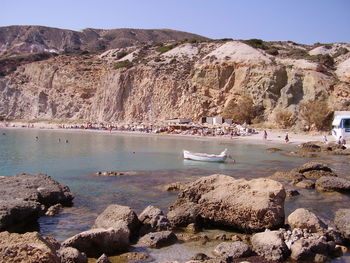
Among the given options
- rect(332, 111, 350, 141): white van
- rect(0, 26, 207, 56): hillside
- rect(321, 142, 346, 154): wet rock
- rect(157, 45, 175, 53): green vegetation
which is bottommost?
rect(321, 142, 346, 154): wet rock

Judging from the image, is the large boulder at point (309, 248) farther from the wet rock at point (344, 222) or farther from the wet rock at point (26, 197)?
the wet rock at point (26, 197)

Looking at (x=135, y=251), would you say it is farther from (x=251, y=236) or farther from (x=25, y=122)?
(x=25, y=122)

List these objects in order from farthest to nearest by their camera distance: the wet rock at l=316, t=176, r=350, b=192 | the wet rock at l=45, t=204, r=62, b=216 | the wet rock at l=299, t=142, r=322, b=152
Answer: the wet rock at l=299, t=142, r=322, b=152
the wet rock at l=316, t=176, r=350, b=192
the wet rock at l=45, t=204, r=62, b=216

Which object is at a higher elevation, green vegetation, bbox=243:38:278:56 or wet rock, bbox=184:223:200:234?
green vegetation, bbox=243:38:278:56

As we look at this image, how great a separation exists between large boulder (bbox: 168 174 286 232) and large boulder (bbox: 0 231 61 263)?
5900 mm

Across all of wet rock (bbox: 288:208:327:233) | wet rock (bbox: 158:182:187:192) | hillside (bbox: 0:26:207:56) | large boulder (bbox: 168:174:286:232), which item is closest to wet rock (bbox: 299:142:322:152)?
wet rock (bbox: 158:182:187:192)

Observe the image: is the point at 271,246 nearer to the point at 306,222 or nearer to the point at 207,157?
the point at 306,222

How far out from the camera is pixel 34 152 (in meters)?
34.0

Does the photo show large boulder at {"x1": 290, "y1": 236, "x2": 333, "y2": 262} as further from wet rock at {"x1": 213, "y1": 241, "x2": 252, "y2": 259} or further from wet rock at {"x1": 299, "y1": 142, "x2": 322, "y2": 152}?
wet rock at {"x1": 299, "y1": 142, "x2": 322, "y2": 152}

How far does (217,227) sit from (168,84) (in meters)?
51.9

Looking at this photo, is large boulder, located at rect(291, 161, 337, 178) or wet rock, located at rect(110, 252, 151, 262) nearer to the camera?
wet rock, located at rect(110, 252, 151, 262)

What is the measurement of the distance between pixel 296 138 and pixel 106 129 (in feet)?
98.2

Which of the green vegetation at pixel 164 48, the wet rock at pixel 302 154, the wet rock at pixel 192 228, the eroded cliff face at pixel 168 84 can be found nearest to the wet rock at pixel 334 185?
the wet rock at pixel 192 228

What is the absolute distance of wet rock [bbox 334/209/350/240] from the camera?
10719 mm
